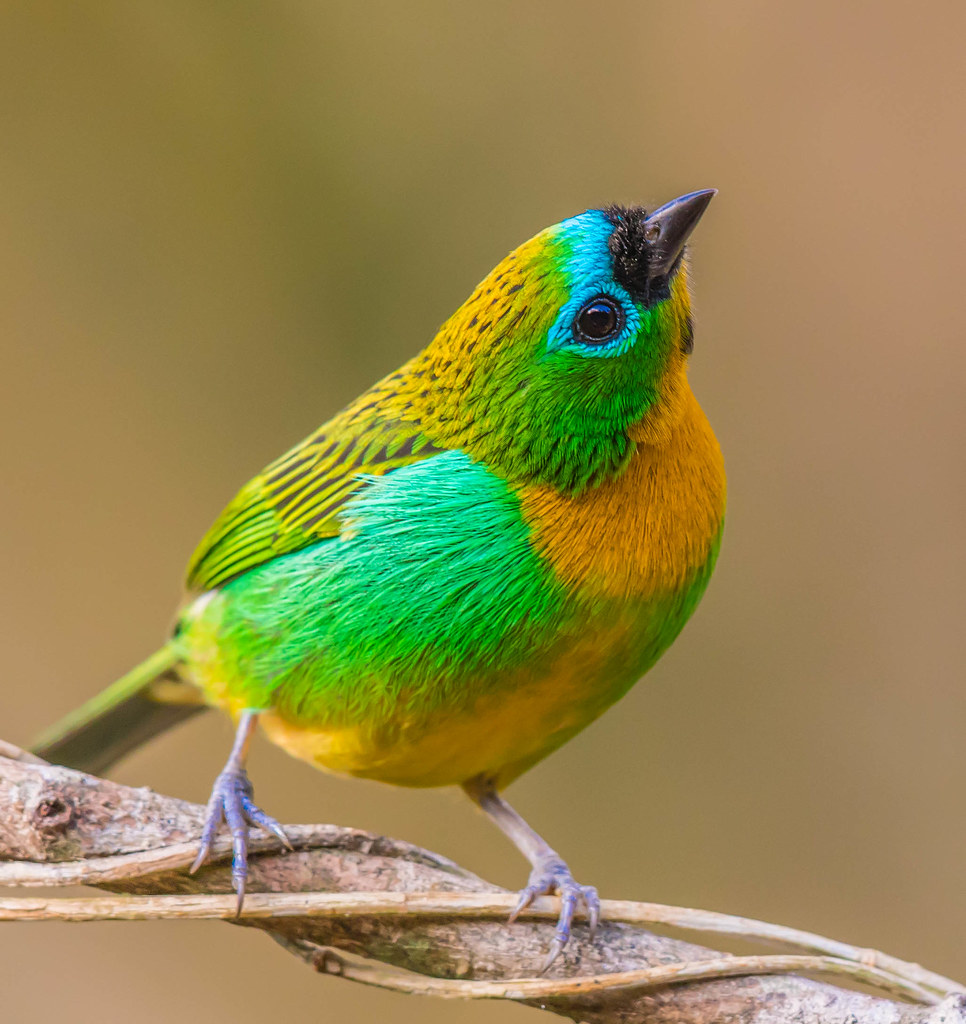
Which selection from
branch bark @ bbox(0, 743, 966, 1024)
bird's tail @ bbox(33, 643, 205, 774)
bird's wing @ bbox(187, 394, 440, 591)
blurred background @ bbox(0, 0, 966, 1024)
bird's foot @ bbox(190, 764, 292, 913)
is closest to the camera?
branch bark @ bbox(0, 743, 966, 1024)

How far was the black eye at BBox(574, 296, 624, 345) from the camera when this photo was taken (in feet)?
7.82

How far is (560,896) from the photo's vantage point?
2338mm

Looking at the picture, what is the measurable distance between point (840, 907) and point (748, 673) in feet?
2.74

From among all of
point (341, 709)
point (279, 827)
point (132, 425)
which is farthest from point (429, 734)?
point (132, 425)

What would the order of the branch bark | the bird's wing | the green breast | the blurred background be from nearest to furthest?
the branch bark < the green breast < the bird's wing < the blurred background

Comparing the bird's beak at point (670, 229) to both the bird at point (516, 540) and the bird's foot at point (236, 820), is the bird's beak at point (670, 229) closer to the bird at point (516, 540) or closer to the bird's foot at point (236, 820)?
the bird at point (516, 540)

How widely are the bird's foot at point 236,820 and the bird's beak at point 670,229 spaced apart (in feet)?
3.95

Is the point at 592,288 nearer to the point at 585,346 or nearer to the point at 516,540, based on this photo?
the point at 585,346

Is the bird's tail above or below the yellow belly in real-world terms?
below

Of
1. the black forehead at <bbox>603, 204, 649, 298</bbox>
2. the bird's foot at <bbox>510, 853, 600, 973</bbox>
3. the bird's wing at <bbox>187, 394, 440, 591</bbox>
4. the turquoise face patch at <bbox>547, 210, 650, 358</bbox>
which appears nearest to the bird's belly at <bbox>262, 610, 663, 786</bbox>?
the bird's foot at <bbox>510, 853, 600, 973</bbox>

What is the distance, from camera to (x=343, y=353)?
477 centimetres

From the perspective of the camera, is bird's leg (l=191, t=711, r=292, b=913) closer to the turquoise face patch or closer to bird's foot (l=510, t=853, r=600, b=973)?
bird's foot (l=510, t=853, r=600, b=973)

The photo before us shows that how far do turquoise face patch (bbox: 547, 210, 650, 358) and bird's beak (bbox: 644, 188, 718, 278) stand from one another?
72 mm

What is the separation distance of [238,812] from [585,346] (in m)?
1.06
